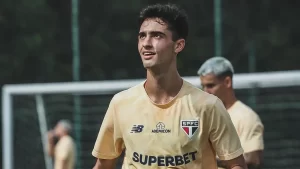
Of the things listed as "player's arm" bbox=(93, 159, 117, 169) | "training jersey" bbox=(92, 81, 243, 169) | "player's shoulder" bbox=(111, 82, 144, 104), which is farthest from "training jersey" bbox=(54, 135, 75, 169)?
"training jersey" bbox=(92, 81, 243, 169)

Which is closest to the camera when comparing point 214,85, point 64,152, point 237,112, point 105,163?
point 105,163

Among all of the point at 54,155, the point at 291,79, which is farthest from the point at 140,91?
the point at 54,155

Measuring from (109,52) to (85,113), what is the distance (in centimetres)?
94

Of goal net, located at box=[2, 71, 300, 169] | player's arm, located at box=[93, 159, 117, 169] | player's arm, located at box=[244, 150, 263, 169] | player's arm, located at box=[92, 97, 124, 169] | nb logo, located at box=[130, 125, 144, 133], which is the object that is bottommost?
goal net, located at box=[2, 71, 300, 169]

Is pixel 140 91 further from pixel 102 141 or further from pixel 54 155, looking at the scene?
pixel 54 155

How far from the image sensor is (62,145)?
12672 mm

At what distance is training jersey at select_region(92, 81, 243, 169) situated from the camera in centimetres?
457

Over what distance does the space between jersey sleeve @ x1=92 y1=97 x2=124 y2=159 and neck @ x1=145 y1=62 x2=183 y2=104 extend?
229 millimetres

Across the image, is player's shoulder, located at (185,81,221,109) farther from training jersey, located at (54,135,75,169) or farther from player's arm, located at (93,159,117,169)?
training jersey, located at (54,135,75,169)

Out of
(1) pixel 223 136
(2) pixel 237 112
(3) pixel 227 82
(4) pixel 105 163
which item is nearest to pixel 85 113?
(3) pixel 227 82

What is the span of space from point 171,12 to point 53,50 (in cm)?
865

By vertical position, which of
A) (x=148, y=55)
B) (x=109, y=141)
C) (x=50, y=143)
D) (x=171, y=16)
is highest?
(x=171, y=16)

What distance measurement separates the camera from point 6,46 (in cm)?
1334

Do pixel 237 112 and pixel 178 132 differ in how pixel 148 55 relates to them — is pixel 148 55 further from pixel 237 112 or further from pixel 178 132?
pixel 237 112
